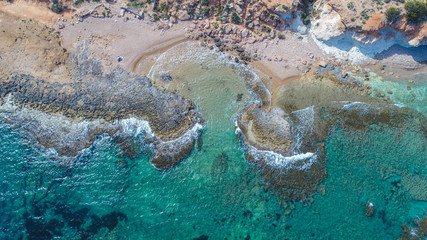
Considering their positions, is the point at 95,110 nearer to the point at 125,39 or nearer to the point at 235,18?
the point at 125,39

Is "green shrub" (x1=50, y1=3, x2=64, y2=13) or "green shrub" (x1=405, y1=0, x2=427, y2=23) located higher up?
"green shrub" (x1=405, y1=0, x2=427, y2=23)

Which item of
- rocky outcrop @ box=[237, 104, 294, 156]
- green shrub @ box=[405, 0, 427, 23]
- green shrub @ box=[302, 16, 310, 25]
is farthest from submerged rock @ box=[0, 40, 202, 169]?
green shrub @ box=[405, 0, 427, 23]

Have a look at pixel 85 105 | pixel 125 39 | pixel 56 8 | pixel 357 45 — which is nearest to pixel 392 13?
pixel 357 45

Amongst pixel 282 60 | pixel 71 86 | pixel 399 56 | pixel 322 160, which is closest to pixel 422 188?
pixel 322 160

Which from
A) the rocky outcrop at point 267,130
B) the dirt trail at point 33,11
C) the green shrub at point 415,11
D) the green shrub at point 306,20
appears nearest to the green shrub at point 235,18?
the green shrub at point 306,20

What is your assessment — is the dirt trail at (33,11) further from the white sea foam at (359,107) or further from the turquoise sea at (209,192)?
the white sea foam at (359,107)

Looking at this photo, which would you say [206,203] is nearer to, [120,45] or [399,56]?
[120,45]

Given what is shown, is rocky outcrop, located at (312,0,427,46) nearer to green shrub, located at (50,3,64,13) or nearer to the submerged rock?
the submerged rock
